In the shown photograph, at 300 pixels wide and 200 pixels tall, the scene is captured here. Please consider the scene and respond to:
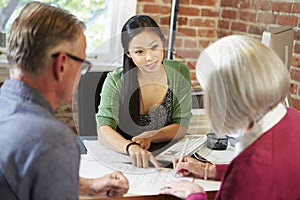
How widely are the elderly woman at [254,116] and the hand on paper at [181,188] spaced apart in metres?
0.19

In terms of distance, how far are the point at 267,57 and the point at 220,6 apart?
2.04 metres

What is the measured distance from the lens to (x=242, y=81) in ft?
3.65

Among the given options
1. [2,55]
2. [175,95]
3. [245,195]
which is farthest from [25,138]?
[2,55]

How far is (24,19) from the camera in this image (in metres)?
1.08

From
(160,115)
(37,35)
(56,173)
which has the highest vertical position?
(37,35)

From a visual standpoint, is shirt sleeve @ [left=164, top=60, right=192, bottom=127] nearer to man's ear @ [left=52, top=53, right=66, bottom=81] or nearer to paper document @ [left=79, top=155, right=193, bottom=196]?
paper document @ [left=79, top=155, right=193, bottom=196]

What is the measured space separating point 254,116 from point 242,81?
108 millimetres

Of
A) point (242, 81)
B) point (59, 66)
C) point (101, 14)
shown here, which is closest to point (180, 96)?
point (242, 81)

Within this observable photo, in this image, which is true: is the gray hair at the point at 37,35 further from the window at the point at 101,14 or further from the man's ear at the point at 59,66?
the window at the point at 101,14

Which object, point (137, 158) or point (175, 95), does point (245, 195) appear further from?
point (175, 95)

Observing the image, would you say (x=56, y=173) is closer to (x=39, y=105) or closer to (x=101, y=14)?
(x=39, y=105)

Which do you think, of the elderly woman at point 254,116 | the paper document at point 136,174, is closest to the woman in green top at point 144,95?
the paper document at point 136,174

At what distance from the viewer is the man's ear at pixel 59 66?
1.05 meters

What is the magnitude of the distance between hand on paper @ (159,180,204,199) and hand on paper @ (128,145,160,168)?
19 centimetres
